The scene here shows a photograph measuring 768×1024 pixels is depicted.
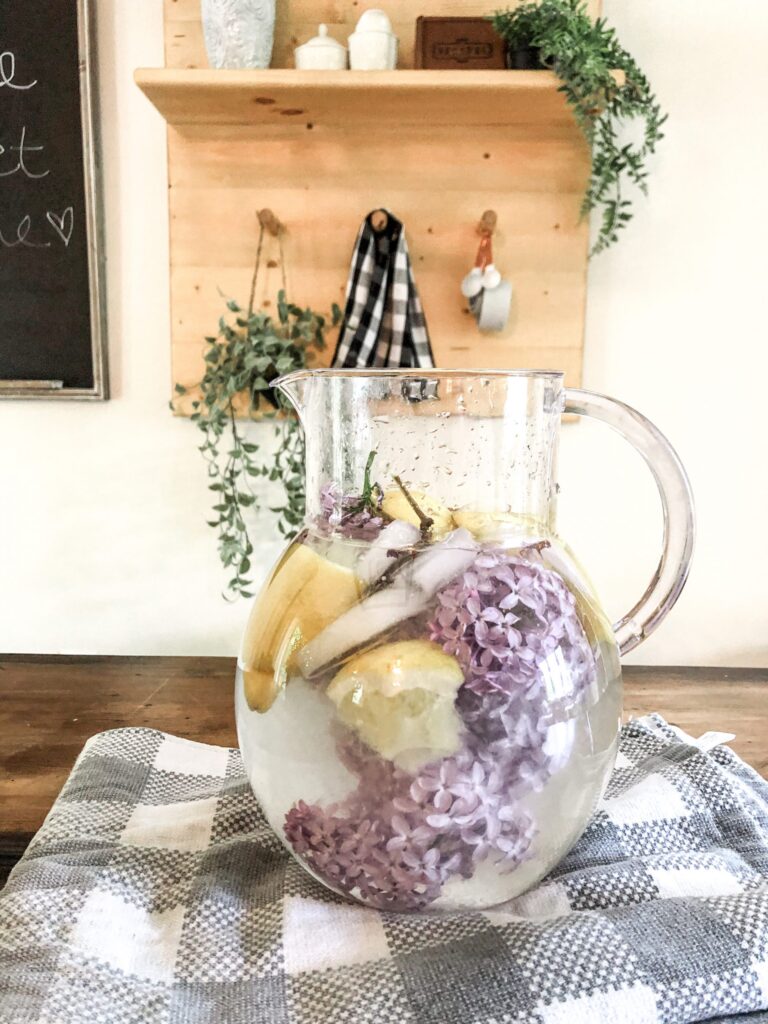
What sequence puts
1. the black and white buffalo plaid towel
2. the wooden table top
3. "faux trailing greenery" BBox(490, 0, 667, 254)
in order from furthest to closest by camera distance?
"faux trailing greenery" BBox(490, 0, 667, 254) → the wooden table top → the black and white buffalo plaid towel

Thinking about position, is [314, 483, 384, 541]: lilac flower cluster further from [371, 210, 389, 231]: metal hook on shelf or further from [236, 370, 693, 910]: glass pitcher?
[371, 210, 389, 231]: metal hook on shelf

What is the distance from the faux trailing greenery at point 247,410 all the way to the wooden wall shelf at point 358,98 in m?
0.23

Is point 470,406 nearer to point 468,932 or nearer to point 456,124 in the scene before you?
point 468,932

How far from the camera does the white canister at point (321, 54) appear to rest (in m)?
0.96

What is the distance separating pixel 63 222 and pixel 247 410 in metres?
0.36

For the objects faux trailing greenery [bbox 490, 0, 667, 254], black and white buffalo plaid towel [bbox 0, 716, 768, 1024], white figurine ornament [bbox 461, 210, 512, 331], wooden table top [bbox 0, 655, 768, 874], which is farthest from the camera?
white figurine ornament [bbox 461, 210, 512, 331]

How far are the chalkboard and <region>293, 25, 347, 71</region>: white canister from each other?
309 mm

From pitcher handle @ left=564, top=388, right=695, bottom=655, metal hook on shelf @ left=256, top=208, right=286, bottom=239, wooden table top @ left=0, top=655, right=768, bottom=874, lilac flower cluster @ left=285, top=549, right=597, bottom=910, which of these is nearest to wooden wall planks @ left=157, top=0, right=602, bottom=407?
metal hook on shelf @ left=256, top=208, right=286, bottom=239

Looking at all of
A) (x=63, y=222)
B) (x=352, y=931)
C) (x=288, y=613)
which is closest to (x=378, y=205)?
(x=63, y=222)

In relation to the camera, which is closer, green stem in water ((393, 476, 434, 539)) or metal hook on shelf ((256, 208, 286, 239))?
green stem in water ((393, 476, 434, 539))

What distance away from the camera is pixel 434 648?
36cm

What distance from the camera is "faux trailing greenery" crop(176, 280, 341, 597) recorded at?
3.43ft

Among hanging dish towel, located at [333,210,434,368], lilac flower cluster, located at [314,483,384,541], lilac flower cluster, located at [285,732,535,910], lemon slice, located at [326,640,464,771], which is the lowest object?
lilac flower cluster, located at [285,732,535,910]

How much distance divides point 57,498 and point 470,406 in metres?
0.95
